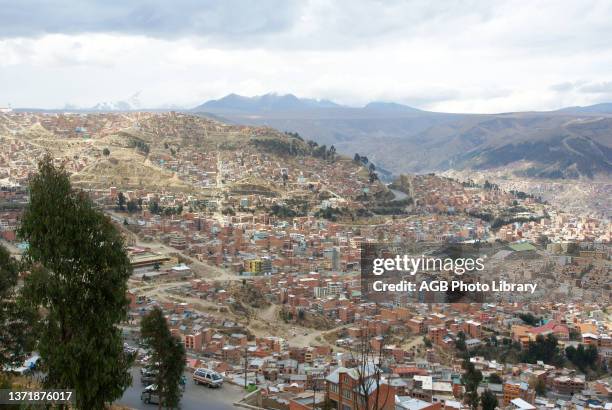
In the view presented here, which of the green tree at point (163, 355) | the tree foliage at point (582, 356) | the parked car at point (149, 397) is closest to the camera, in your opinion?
the green tree at point (163, 355)

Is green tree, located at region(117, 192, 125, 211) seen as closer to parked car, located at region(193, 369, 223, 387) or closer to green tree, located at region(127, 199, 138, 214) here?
green tree, located at region(127, 199, 138, 214)

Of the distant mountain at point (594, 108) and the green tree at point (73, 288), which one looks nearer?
the green tree at point (73, 288)

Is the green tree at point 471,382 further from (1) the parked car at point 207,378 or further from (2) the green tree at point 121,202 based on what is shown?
(2) the green tree at point 121,202

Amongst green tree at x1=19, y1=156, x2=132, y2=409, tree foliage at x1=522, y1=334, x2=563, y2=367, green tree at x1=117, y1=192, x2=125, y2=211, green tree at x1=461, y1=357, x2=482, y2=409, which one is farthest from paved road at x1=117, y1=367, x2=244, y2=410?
green tree at x1=117, y1=192, x2=125, y2=211

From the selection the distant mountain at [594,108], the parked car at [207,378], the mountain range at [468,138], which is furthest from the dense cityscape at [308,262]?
the distant mountain at [594,108]

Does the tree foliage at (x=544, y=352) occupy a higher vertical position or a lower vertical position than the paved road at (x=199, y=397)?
lower

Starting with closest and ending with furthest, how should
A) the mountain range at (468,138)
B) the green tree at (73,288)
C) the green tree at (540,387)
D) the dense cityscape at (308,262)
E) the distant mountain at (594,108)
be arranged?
the green tree at (73,288)
the dense cityscape at (308,262)
the green tree at (540,387)
the mountain range at (468,138)
the distant mountain at (594,108)
